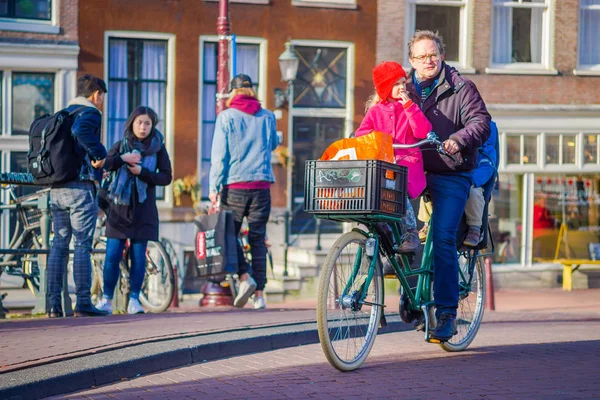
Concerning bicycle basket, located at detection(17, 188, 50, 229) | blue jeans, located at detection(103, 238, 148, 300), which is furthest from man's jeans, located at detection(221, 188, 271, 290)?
bicycle basket, located at detection(17, 188, 50, 229)

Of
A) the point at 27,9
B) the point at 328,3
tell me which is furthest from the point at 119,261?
the point at 328,3

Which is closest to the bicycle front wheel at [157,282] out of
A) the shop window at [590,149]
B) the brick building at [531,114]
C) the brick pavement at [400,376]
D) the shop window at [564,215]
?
the brick pavement at [400,376]

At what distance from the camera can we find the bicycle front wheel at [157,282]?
34.4ft

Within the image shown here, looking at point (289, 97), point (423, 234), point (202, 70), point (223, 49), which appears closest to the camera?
point (423, 234)

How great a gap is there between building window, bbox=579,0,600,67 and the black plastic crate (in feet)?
50.2

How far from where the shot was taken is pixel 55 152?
29.7ft

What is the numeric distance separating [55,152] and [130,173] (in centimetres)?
83

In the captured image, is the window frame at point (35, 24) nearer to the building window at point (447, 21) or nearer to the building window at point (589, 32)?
the building window at point (447, 21)

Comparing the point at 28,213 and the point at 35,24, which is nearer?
the point at 28,213

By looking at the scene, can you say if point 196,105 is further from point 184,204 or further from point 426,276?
point 426,276

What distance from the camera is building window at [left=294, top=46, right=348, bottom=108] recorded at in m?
19.1

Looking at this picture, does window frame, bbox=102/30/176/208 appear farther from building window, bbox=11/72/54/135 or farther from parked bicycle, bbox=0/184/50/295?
parked bicycle, bbox=0/184/50/295

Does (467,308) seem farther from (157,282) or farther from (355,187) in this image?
(157,282)

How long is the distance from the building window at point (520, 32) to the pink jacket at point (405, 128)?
14038mm
